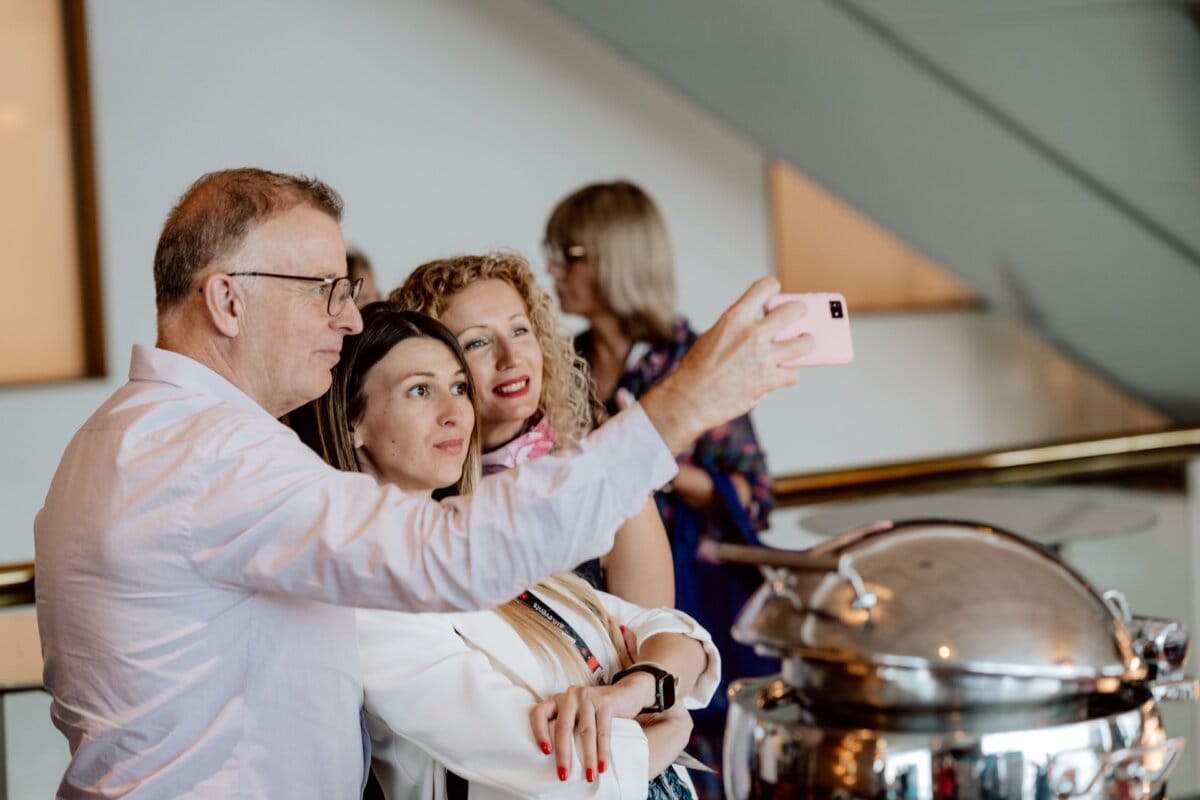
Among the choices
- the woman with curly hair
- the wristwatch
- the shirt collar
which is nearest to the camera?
the shirt collar

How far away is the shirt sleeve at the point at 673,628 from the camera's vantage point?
2066 mm

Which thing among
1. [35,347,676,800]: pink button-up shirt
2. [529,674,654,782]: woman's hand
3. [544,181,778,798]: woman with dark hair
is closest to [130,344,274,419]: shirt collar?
[35,347,676,800]: pink button-up shirt

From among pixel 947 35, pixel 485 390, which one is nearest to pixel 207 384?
pixel 485 390

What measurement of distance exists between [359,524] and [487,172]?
179 inches

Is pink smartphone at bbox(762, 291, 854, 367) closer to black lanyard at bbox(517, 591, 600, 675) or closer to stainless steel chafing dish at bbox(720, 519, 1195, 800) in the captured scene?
stainless steel chafing dish at bbox(720, 519, 1195, 800)

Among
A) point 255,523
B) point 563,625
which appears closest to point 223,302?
point 255,523

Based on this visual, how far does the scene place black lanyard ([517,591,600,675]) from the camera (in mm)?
1948

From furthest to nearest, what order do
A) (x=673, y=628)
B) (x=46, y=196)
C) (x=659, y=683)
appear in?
1. (x=46, y=196)
2. (x=673, y=628)
3. (x=659, y=683)

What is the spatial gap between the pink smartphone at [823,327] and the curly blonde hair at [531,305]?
2.80 ft

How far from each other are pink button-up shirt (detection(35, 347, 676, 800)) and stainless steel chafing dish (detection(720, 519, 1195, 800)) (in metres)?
0.20

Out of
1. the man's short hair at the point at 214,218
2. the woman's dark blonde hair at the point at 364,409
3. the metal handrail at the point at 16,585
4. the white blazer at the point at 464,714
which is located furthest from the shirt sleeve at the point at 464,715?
the metal handrail at the point at 16,585

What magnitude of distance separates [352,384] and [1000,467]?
2321mm

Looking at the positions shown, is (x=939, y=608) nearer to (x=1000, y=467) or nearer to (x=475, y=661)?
(x=475, y=661)

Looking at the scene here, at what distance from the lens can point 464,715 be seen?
1.70 m
